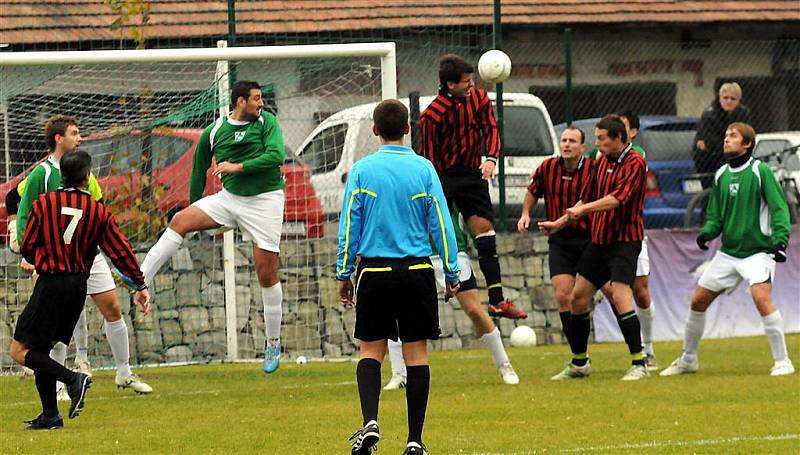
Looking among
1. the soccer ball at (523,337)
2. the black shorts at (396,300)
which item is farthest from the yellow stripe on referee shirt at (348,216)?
the soccer ball at (523,337)

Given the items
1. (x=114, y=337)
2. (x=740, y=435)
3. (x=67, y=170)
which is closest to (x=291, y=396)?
(x=114, y=337)

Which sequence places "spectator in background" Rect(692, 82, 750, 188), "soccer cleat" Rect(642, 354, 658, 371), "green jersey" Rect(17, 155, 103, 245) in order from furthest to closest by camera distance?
"spectator in background" Rect(692, 82, 750, 188)
"soccer cleat" Rect(642, 354, 658, 371)
"green jersey" Rect(17, 155, 103, 245)

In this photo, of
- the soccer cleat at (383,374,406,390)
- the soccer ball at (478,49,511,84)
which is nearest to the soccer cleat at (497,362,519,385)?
the soccer cleat at (383,374,406,390)

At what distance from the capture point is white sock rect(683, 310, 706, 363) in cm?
1327

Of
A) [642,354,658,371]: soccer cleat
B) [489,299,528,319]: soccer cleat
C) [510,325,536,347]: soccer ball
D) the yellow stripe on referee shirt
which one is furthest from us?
[510,325,536,347]: soccer ball

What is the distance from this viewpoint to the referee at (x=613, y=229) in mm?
12727

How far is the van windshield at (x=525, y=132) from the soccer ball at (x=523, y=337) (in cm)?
216

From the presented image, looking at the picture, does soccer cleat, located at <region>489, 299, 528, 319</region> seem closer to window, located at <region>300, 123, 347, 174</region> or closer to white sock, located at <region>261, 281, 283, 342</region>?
white sock, located at <region>261, 281, 283, 342</region>

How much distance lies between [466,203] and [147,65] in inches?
131

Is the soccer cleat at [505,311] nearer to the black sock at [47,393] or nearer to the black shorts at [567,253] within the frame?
the black shorts at [567,253]

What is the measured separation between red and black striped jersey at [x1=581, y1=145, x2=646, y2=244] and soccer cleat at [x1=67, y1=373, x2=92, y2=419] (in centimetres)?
459

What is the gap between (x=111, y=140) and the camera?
46.5 ft

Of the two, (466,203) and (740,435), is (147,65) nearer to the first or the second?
(466,203)

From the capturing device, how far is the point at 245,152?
1238 cm
